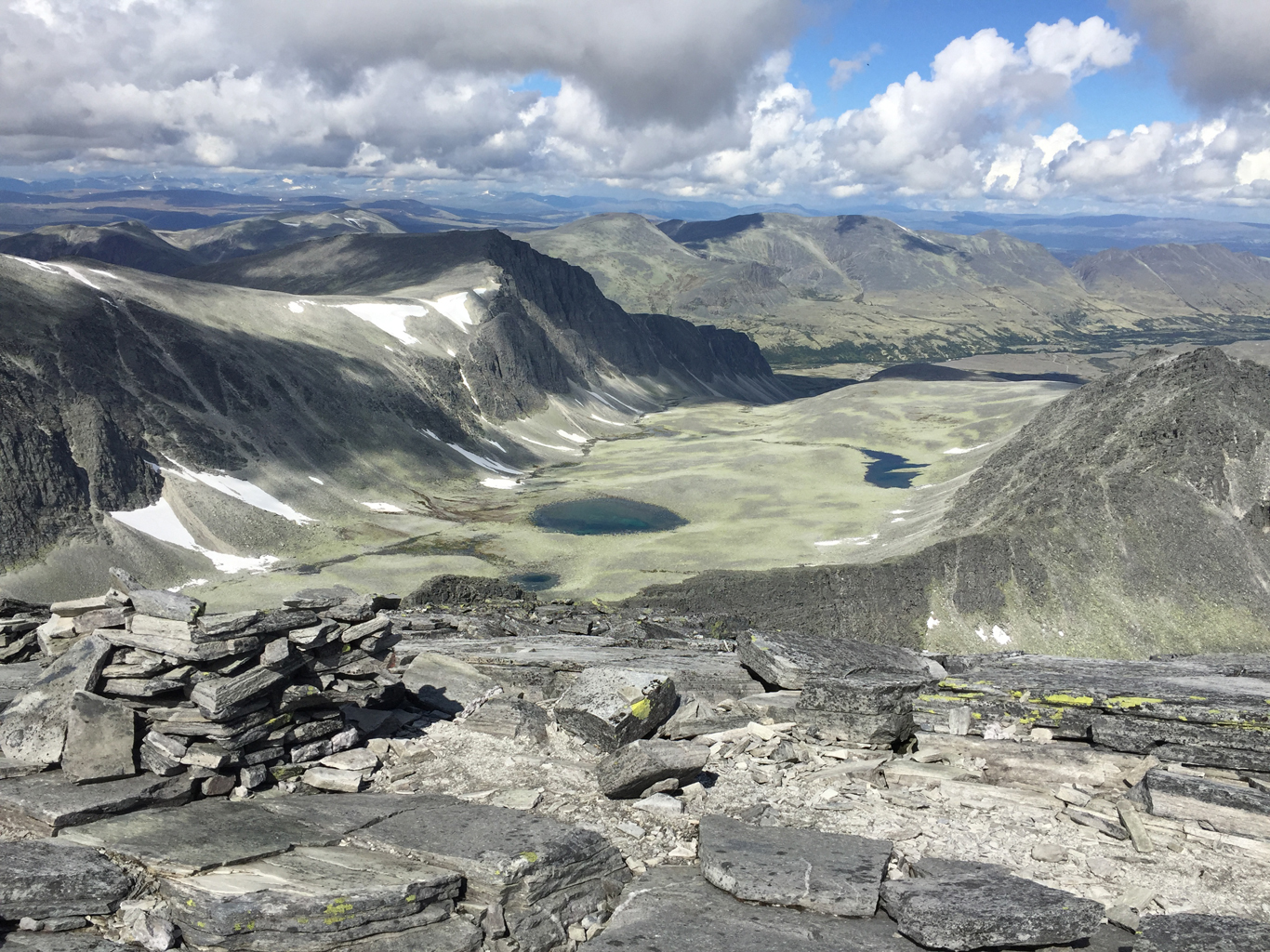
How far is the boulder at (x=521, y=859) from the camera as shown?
11641 mm

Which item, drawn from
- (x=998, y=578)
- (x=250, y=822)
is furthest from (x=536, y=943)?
(x=998, y=578)

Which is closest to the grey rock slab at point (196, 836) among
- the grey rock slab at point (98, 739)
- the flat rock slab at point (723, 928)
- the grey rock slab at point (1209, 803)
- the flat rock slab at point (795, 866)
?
the grey rock slab at point (98, 739)

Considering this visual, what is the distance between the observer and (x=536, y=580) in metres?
84.4

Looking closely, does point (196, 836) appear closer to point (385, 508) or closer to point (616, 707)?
point (616, 707)

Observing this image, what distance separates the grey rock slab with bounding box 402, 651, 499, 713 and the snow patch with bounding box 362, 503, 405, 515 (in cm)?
8983

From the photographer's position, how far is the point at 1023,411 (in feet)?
545

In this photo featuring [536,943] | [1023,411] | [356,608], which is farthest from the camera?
[1023,411]

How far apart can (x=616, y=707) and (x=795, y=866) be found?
5.92 metres

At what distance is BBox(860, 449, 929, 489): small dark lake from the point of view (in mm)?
132000

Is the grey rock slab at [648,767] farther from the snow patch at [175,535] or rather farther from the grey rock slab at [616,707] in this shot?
the snow patch at [175,535]

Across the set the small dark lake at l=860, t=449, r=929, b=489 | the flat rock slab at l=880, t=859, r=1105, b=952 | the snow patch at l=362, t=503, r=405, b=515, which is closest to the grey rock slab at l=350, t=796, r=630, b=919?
the flat rock slab at l=880, t=859, r=1105, b=952

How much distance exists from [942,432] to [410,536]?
392ft

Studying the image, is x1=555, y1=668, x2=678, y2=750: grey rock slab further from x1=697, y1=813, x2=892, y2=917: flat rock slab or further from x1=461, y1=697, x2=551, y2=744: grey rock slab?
x1=697, y1=813, x2=892, y2=917: flat rock slab

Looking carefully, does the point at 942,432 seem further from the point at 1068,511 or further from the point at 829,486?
the point at 1068,511
